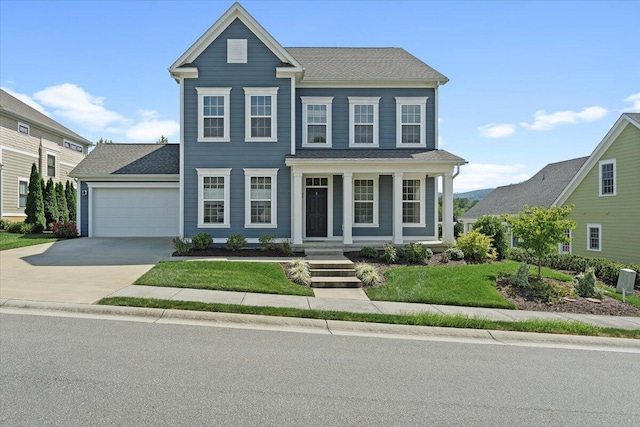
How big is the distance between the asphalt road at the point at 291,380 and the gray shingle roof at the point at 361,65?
1377 cm

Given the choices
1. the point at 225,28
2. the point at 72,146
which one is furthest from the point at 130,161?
the point at 72,146

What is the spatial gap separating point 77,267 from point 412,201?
1273cm

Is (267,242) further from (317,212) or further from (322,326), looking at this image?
(322,326)

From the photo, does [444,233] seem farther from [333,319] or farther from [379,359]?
[379,359]

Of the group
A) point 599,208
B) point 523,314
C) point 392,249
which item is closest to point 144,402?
point 523,314

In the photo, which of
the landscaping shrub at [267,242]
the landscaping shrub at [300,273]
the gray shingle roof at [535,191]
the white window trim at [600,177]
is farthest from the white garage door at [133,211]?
the gray shingle roof at [535,191]

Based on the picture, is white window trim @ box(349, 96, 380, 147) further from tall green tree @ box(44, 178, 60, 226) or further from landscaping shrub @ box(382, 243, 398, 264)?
tall green tree @ box(44, 178, 60, 226)

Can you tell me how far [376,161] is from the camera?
16.8m

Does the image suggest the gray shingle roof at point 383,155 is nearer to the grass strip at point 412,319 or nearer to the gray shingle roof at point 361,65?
the gray shingle roof at point 361,65

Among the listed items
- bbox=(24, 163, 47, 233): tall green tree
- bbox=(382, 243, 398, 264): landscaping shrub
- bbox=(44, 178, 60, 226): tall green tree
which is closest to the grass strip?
bbox=(382, 243, 398, 264): landscaping shrub

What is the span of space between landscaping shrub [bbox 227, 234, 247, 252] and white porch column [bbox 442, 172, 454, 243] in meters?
7.89

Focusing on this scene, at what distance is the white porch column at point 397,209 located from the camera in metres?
17.0

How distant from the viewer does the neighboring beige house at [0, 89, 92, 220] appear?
88.0ft

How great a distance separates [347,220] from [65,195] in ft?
71.9
